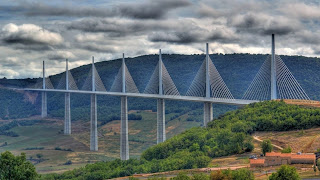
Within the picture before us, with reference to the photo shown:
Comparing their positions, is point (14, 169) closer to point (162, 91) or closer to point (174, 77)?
point (162, 91)

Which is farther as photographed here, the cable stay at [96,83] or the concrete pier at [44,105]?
the concrete pier at [44,105]

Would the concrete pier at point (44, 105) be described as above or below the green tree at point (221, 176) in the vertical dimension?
above

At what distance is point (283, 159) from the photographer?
37781 millimetres

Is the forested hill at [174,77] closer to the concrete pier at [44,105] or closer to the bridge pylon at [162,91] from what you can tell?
the concrete pier at [44,105]

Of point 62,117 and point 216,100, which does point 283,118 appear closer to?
point 216,100

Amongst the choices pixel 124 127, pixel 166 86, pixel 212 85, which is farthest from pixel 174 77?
pixel 212 85

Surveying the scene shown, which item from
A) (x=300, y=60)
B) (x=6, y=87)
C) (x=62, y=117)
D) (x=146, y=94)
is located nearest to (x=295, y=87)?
(x=146, y=94)

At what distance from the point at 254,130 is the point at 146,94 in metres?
23.1

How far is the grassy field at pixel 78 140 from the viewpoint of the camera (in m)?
76.9

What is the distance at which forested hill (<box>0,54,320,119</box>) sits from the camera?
9644cm

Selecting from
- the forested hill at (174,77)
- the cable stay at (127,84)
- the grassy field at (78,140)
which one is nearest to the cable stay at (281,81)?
the forested hill at (174,77)

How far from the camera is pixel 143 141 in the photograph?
91500mm

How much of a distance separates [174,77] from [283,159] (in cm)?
8041

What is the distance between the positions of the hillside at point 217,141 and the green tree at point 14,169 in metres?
10.7
